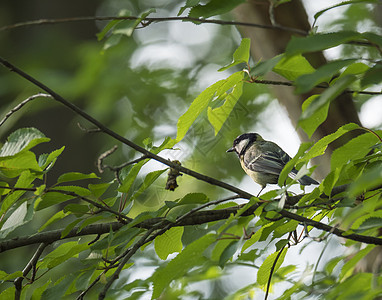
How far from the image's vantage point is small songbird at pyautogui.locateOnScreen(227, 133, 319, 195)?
3686mm

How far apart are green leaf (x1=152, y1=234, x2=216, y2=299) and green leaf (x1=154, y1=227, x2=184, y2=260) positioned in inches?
12.7

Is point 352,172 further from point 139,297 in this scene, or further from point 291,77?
point 139,297

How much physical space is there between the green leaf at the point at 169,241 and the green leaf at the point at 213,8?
2.64ft

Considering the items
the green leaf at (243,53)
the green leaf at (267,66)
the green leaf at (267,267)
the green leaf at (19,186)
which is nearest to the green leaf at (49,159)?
the green leaf at (19,186)

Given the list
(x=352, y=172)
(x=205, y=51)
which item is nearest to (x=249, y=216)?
(x=352, y=172)

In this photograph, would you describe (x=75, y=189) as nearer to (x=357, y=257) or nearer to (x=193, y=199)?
(x=193, y=199)

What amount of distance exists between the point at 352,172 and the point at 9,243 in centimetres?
117

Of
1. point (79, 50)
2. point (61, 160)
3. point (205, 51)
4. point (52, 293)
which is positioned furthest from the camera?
point (205, 51)

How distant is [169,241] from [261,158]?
2199 mm

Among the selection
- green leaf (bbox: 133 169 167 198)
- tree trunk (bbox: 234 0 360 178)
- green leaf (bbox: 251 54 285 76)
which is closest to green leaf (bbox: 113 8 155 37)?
green leaf (bbox: 251 54 285 76)

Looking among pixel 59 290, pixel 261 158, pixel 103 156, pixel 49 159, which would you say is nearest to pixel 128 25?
pixel 103 156

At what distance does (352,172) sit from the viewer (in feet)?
5.19

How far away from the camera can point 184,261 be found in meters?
1.41

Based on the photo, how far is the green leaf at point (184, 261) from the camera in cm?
140
